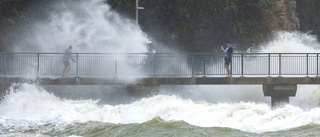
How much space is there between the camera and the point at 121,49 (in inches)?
1754

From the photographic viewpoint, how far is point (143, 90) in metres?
39.4

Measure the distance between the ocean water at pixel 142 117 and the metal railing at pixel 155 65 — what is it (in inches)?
44.6

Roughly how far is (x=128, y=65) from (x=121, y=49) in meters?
3.89

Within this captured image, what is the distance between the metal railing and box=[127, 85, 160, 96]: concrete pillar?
3.00 feet

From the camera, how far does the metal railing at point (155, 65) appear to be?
40.5 metres

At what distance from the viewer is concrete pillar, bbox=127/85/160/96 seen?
39.3m

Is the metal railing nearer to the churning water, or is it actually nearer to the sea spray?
the churning water

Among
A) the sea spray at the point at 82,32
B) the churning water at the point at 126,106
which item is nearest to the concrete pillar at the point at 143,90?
the churning water at the point at 126,106

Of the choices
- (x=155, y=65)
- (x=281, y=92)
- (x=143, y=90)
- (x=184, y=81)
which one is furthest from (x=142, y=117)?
(x=281, y=92)

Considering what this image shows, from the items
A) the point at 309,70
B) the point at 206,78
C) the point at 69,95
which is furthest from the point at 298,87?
the point at 69,95

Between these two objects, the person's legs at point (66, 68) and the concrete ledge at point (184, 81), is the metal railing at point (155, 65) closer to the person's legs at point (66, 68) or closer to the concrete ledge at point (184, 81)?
the person's legs at point (66, 68)

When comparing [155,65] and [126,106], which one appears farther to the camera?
[155,65]

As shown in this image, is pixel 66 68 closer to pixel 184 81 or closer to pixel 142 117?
pixel 184 81

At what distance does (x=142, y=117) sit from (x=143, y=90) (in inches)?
185
